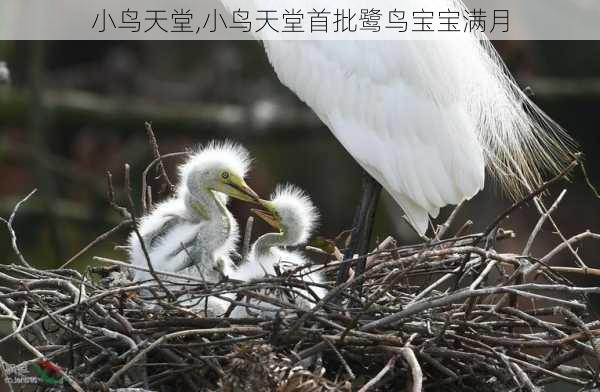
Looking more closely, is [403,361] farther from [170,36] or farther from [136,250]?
[170,36]

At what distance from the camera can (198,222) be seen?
11.6ft

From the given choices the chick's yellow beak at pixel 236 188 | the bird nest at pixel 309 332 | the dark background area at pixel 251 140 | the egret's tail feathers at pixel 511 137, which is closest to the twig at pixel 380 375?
the bird nest at pixel 309 332

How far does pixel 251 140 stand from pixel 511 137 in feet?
12.3

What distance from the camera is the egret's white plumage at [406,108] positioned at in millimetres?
3564

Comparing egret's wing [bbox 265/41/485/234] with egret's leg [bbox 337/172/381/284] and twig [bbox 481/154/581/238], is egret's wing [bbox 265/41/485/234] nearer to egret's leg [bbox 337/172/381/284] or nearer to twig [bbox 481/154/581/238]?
egret's leg [bbox 337/172/381/284]

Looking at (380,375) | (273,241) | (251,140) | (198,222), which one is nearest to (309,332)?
(380,375)

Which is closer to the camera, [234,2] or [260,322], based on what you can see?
[260,322]

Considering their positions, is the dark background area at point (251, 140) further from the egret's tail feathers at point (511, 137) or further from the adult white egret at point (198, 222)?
the adult white egret at point (198, 222)

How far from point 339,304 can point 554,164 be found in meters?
0.85

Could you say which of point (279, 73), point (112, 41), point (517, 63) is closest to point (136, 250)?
point (279, 73)

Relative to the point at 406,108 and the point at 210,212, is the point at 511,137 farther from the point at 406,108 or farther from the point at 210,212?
the point at 210,212

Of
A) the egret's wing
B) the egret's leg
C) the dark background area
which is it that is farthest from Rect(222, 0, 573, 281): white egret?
the dark background area

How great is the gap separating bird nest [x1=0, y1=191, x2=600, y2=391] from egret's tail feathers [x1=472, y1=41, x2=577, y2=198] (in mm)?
571

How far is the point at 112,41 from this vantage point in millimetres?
9602
